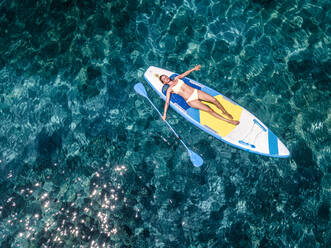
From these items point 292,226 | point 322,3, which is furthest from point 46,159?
point 322,3

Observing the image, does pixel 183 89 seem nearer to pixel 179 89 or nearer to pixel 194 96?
pixel 179 89

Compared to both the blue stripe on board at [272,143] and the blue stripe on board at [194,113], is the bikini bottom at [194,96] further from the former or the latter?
the blue stripe on board at [272,143]

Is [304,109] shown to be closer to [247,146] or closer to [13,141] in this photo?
[247,146]

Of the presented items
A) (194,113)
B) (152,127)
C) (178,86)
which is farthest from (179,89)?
(152,127)

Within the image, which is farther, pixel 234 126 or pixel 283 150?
pixel 234 126

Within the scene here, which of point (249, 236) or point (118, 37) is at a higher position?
point (118, 37)

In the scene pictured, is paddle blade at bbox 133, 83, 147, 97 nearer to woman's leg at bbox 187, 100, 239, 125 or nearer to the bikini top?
the bikini top
